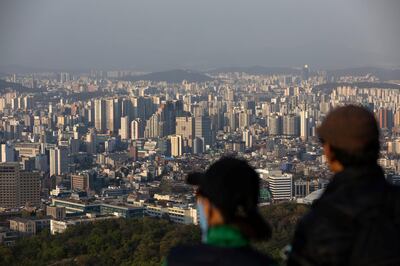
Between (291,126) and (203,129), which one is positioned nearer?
(203,129)

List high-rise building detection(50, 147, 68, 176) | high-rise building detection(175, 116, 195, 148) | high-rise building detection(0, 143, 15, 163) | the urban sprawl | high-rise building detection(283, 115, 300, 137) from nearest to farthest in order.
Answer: the urban sprawl, high-rise building detection(50, 147, 68, 176), high-rise building detection(0, 143, 15, 163), high-rise building detection(175, 116, 195, 148), high-rise building detection(283, 115, 300, 137)

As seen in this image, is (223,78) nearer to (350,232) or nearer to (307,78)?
(307,78)

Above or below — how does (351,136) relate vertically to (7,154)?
above

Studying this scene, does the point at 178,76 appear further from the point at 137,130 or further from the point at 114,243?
the point at 114,243

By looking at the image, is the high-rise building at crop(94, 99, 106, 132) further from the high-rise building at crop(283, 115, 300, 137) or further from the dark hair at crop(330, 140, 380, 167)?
the dark hair at crop(330, 140, 380, 167)

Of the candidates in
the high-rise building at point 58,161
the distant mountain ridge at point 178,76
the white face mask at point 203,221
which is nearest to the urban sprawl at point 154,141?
the high-rise building at point 58,161

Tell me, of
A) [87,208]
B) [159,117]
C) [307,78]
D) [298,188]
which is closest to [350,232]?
[87,208]

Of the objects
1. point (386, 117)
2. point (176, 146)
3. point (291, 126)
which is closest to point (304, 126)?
point (291, 126)

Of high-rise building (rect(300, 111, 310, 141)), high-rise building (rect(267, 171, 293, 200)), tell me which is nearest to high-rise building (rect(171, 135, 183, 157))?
high-rise building (rect(300, 111, 310, 141))
